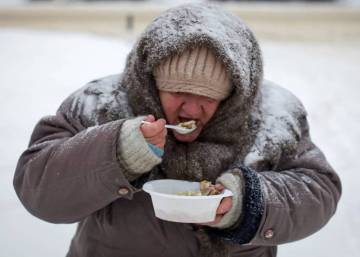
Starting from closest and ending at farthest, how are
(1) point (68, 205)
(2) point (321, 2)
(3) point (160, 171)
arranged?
(1) point (68, 205) → (3) point (160, 171) → (2) point (321, 2)

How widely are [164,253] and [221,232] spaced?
0.17 meters

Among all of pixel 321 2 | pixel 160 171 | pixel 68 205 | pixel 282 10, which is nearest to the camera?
pixel 68 205

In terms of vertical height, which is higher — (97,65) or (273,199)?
(273,199)

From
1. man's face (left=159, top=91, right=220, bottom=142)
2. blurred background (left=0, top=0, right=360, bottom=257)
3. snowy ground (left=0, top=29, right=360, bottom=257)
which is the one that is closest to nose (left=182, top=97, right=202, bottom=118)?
man's face (left=159, top=91, right=220, bottom=142)

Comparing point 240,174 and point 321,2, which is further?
point 321,2

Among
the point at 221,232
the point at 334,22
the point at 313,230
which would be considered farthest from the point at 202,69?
the point at 334,22

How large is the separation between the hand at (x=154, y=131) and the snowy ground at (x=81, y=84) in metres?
1.04

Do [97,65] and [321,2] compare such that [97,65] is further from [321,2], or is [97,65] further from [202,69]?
[321,2]

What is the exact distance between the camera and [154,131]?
113 centimetres

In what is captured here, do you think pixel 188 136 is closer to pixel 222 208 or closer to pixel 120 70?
pixel 222 208

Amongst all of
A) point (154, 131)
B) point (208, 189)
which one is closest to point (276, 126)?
point (208, 189)

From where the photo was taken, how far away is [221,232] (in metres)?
1.32

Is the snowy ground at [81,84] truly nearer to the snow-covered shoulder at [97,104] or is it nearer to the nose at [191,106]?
the snow-covered shoulder at [97,104]

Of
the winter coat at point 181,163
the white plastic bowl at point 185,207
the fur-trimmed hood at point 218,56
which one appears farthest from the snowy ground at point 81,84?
the white plastic bowl at point 185,207
